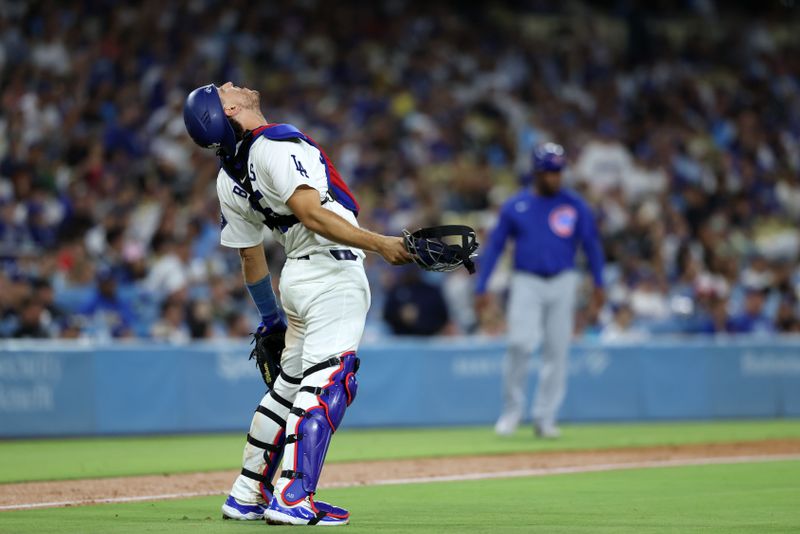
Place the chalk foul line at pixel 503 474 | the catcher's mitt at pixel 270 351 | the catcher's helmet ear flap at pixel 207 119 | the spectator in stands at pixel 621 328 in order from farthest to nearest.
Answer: the spectator in stands at pixel 621 328
the chalk foul line at pixel 503 474
the catcher's mitt at pixel 270 351
the catcher's helmet ear flap at pixel 207 119

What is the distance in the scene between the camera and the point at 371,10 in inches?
937

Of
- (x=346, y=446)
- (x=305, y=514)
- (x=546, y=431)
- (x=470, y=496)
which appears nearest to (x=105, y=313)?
(x=346, y=446)

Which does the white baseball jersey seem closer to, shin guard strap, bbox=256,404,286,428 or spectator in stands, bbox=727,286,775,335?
shin guard strap, bbox=256,404,286,428

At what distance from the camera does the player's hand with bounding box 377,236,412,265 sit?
569 cm

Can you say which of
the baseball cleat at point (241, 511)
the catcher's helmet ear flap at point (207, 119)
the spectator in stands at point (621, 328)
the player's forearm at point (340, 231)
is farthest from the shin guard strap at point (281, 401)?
the spectator in stands at point (621, 328)

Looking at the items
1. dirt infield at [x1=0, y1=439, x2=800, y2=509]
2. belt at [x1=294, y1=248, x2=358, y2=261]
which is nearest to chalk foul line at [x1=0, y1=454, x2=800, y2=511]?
dirt infield at [x1=0, y1=439, x2=800, y2=509]

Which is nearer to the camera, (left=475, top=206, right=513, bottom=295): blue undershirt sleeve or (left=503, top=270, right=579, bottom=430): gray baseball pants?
(left=503, top=270, right=579, bottom=430): gray baseball pants

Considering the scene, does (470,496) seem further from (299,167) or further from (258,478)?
(299,167)

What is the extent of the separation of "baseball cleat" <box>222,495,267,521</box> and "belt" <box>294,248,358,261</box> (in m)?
1.28

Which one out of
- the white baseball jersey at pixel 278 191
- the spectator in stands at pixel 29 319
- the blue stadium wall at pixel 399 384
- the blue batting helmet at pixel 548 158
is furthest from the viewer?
the spectator in stands at pixel 29 319

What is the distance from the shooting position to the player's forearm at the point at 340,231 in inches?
225

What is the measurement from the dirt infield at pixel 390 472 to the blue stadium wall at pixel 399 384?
3899mm

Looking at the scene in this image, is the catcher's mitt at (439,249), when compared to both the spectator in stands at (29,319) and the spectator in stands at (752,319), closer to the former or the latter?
the spectator in stands at (29,319)

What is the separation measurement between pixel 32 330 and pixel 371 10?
1243 centimetres
